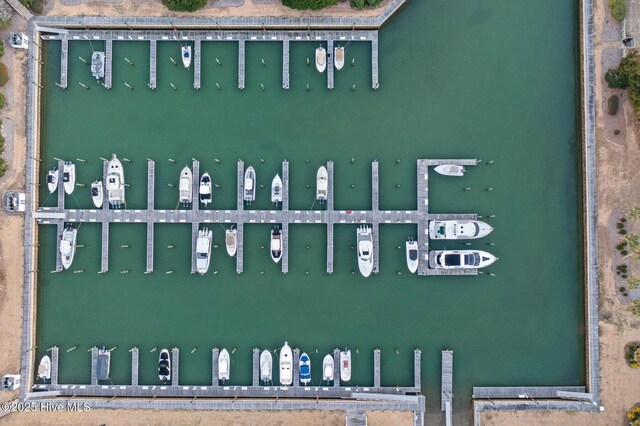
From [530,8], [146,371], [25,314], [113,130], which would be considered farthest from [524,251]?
[25,314]

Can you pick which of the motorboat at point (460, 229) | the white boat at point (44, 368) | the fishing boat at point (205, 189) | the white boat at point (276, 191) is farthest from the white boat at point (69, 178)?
the motorboat at point (460, 229)

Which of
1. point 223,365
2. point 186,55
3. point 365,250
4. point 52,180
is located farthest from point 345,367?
point 186,55

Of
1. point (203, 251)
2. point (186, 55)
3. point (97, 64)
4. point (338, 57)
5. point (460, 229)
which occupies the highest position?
point (186, 55)

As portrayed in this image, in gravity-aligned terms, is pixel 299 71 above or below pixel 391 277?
above

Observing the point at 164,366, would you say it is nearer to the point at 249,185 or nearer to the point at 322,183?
the point at 249,185

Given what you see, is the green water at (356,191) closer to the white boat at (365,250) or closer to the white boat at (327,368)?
the white boat at (327,368)

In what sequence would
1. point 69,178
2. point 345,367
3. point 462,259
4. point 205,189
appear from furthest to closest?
point 69,178
point 205,189
point 345,367
point 462,259

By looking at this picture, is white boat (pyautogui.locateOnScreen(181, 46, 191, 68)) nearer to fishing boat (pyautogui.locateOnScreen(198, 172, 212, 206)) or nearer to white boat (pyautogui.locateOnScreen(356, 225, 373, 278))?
fishing boat (pyautogui.locateOnScreen(198, 172, 212, 206))

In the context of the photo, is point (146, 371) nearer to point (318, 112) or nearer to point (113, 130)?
point (113, 130)
